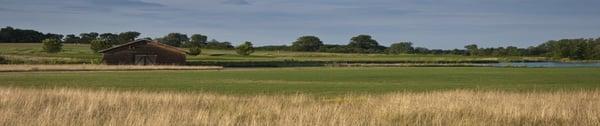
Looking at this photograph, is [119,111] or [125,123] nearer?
[125,123]

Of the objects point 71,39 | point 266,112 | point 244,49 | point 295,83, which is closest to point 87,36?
point 71,39

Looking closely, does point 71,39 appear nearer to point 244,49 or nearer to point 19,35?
point 19,35

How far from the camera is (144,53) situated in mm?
85812

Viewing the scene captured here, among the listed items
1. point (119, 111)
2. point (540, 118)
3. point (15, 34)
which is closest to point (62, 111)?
point (119, 111)

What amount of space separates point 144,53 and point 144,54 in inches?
4.4

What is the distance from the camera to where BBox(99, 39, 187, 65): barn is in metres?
85.0

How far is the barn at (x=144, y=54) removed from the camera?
279ft

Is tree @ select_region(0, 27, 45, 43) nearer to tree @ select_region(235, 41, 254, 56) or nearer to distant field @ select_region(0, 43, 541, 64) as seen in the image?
distant field @ select_region(0, 43, 541, 64)

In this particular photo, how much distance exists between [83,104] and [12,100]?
167 centimetres

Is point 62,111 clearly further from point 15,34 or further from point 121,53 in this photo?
point 15,34

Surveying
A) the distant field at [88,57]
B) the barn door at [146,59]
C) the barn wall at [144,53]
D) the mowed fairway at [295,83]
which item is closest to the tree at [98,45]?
the distant field at [88,57]

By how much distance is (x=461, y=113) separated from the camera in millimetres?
14031

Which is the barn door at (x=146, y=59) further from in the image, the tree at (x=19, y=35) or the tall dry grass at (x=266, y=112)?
the tree at (x=19, y=35)

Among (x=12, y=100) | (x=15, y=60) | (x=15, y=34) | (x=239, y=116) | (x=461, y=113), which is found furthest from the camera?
(x=15, y=34)
